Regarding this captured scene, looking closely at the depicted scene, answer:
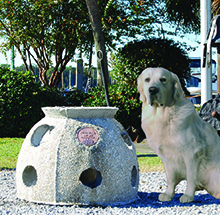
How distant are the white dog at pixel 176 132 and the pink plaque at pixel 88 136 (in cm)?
73

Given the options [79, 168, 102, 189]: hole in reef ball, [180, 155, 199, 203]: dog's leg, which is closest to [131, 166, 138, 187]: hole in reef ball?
[79, 168, 102, 189]: hole in reef ball

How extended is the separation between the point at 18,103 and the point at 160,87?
350 inches

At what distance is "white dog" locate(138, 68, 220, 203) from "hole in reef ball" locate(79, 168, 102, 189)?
38.6 inches

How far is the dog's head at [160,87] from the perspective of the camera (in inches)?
137

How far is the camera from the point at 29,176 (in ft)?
14.9

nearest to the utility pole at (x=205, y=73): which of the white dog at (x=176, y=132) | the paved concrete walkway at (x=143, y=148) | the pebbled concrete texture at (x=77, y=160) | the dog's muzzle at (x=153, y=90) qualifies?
the paved concrete walkway at (x=143, y=148)

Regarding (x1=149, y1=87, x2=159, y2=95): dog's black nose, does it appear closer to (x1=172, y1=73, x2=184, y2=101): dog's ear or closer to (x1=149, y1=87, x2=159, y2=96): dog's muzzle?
(x1=149, y1=87, x2=159, y2=96): dog's muzzle

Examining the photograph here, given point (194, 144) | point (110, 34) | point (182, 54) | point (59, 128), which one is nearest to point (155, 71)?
point (194, 144)

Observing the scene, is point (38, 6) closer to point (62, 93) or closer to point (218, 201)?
point (62, 93)

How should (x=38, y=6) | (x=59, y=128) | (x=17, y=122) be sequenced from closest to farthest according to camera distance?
(x=59, y=128) → (x=17, y=122) → (x=38, y=6)

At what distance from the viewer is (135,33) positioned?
55.6 feet

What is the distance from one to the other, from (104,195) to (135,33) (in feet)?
45.4

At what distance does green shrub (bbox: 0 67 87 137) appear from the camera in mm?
11547

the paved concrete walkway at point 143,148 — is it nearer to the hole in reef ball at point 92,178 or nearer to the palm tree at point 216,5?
the hole in reef ball at point 92,178
